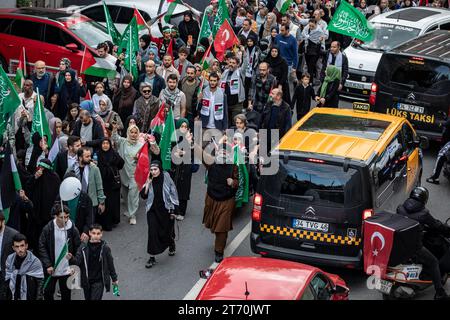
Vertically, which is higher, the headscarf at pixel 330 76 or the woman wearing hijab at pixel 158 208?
the headscarf at pixel 330 76

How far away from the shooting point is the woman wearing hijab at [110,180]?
14.0 meters

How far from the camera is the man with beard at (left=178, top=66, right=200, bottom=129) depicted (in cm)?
1700

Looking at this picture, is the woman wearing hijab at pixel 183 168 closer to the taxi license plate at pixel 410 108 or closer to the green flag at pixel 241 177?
the green flag at pixel 241 177

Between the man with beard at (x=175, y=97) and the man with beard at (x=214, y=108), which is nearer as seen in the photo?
the man with beard at (x=175, y=97)

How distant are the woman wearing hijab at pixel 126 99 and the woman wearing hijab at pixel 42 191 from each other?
3937 millimetres

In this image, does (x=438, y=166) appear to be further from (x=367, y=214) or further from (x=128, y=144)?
(x=128, y=144)

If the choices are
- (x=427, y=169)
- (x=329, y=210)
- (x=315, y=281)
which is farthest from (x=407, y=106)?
(x=315, y=281)

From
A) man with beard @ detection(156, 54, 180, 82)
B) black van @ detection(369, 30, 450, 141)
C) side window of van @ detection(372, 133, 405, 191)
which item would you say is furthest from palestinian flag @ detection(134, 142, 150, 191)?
black van @ detection(369, 30, 450, 141)

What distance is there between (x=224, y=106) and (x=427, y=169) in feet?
12.2

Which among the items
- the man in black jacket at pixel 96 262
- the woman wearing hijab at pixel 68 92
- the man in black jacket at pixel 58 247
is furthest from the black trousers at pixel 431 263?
the woman wearing hijab at pixel 68 92

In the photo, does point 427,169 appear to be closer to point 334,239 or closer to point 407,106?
point 407,106

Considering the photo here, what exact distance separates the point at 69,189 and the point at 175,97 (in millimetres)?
4554

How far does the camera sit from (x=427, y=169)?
56.5 ft

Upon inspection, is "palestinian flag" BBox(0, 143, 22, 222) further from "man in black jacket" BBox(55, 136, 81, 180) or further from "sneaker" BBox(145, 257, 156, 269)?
"sneaker" BBox(145, 257, 156, 269)
